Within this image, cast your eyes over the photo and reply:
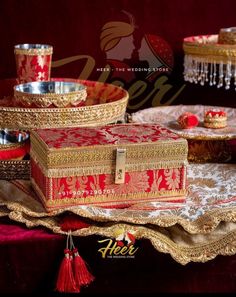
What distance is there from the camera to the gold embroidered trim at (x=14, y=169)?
111cm

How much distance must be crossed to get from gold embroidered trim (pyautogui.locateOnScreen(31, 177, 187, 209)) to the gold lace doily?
0.05ft

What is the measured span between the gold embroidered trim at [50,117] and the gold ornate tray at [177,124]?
234 mm

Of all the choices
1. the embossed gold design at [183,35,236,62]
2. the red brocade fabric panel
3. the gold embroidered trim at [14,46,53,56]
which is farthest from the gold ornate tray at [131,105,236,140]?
the red brocade fabric panel

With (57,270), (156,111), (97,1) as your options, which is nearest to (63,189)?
(57,270)

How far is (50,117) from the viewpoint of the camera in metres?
1.09

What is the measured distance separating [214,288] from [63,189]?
11.3 inches

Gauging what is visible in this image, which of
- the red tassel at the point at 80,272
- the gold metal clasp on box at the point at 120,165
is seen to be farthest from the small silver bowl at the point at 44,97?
the red tassel at the point at 80,272

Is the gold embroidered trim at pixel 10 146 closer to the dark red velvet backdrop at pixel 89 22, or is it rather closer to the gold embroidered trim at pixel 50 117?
the gold embroidered trim at pixel 50 117

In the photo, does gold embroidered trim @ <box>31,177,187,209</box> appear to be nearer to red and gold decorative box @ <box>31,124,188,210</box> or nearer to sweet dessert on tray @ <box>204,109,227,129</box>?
red and gold decorative box @ <box>31,124,188,210</box>

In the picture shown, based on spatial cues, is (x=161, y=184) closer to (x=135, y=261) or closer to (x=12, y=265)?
(x=135, y=261)

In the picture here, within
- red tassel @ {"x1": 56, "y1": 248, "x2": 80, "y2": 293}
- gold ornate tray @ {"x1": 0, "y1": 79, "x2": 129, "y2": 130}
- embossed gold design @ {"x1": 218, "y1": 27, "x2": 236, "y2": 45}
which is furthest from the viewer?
embossed gold design @ {"x1": 218, "y1": 27, "x2": 236, "y2": 45}

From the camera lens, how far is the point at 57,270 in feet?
3.02

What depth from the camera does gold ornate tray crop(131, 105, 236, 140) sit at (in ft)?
4.12

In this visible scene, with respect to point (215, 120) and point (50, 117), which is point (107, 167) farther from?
point (215, 120)
